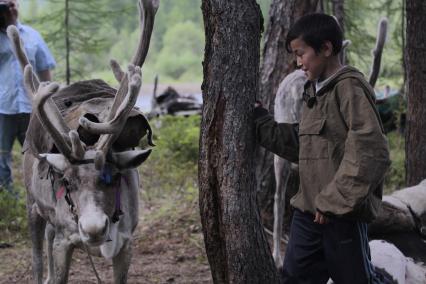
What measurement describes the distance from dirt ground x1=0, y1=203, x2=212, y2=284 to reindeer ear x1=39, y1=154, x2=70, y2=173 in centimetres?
216

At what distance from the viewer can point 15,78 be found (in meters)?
8.13

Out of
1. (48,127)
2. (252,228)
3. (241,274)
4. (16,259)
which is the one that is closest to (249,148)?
(252,228)

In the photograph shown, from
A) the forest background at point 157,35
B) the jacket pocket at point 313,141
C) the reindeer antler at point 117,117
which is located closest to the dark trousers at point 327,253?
the jacket pocket at point 313,141

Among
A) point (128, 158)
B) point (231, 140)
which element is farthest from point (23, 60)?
point (231, 140)

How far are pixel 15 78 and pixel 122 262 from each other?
3.76 m

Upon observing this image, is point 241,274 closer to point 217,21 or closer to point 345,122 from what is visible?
point 345,122

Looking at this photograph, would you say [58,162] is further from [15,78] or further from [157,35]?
[157,35]

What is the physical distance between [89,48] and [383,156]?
9.35m

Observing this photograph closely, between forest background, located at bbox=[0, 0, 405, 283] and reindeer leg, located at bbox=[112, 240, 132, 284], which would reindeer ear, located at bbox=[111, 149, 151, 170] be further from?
forest background, located at bbox=[0, 0, 405, 283]

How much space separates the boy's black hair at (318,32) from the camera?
4.21 meters

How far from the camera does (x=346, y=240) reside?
4203 millimetres

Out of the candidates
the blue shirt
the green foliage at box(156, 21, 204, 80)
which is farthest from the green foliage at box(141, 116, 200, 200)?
the green foliage at box(156, 21, 204, 80)

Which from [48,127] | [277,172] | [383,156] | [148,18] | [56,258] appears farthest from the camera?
[277,172]

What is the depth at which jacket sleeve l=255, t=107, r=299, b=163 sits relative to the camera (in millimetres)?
4426
